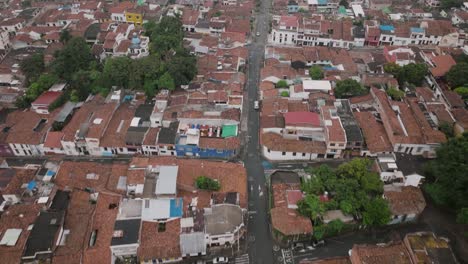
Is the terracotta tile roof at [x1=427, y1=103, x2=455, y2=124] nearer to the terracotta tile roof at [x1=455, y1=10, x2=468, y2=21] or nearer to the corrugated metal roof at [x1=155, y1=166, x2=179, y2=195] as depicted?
the corrugated metal roof at [x1=155, y1=166, x2=179, y2=195]

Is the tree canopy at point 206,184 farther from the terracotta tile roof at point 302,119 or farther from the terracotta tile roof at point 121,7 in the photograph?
the terracotta tile roof at point 121,7

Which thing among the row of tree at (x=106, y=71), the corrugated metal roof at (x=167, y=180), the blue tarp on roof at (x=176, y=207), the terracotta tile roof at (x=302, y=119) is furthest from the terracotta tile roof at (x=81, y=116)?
the terracotta tile roof at (x=302, y=119)

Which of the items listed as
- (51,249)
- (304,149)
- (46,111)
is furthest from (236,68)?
(51,249)

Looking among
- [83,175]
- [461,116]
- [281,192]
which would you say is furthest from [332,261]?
[83,175]

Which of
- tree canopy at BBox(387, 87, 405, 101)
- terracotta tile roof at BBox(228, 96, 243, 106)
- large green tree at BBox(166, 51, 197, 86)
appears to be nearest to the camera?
tree canopy at BBox(387, 87, 405, 101)

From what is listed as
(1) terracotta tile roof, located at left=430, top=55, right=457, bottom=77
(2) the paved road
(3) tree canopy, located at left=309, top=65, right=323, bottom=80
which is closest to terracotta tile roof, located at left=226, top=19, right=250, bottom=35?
(2) the paved road

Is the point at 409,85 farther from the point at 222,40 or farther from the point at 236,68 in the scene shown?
the point at 222,40

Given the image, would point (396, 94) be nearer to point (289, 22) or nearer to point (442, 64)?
point (442, 64)
